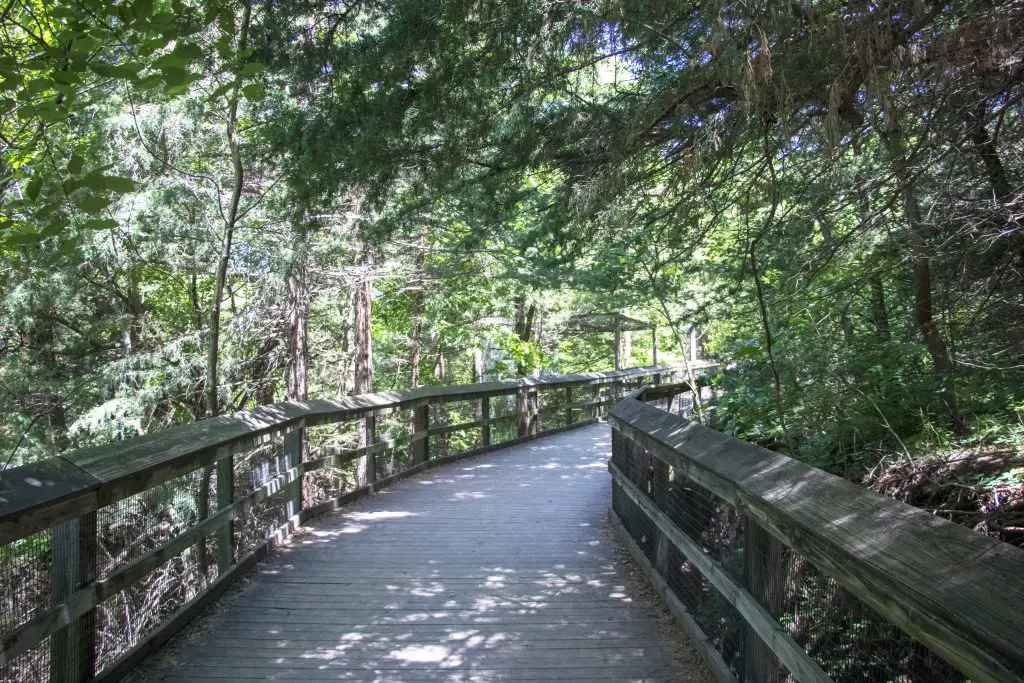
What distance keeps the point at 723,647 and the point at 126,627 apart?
305 cm

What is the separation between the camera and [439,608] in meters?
4.52

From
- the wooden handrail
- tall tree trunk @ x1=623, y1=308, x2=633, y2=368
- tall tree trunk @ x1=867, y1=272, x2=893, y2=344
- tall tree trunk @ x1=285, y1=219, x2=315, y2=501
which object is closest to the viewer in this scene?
the wooden handrail

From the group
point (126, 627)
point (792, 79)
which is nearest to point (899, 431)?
point (792, 79)

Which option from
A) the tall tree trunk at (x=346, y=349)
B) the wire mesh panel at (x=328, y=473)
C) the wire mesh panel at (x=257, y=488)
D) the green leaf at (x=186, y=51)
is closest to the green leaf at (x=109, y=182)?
the green leaf at (x=186, y=51)

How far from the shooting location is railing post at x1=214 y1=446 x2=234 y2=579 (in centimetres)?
469

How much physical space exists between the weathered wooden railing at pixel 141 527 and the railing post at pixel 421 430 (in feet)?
4.09

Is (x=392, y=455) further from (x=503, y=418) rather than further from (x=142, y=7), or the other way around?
(x=142, y=7)

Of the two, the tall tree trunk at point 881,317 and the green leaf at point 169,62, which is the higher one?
the green leaf at point 169,62

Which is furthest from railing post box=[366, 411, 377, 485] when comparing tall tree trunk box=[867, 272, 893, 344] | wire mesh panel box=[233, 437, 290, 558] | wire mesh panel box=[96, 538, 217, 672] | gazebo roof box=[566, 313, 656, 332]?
gazebo roof box=[566, 313, 656, 332]

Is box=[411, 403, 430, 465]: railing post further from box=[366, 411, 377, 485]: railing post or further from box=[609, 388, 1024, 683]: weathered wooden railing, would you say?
box=[609, 388, 1024, 683]: weathered wooden railing

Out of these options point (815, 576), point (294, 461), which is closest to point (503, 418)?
point (294, 461)

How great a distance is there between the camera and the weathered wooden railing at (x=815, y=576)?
5.32 feet

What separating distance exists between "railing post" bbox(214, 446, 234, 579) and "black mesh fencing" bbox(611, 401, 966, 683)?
2707 millimetres

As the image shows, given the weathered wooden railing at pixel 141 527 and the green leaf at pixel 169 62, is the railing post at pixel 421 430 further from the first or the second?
the green leaf at pixel 169 62
